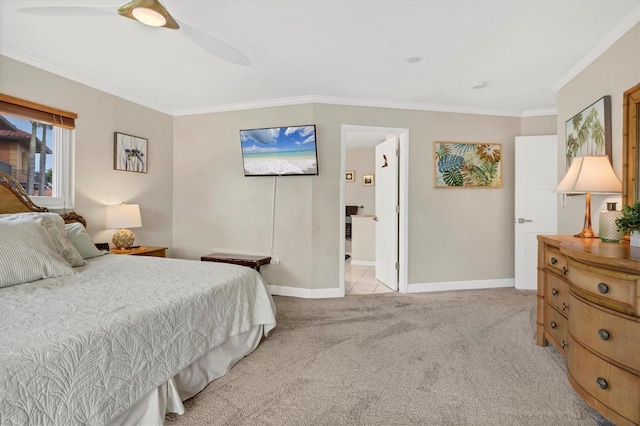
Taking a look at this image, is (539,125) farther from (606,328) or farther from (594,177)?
(606,328)

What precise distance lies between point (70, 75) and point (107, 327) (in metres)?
2.98

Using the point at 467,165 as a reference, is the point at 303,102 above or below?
above

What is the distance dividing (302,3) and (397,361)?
251 centimetres

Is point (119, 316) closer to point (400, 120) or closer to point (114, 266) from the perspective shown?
point (114, 266)

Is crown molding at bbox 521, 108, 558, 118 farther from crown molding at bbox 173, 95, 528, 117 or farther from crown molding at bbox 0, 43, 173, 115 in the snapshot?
crown molding at bbox 0, 43, 173, 115

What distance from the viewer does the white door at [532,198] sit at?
3.99m

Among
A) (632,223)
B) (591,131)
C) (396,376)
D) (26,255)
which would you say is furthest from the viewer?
(591,131)

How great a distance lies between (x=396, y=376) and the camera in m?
2.02

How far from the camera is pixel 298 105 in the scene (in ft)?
12.5

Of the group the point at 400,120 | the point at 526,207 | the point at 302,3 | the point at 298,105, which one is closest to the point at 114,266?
the point at 302,3

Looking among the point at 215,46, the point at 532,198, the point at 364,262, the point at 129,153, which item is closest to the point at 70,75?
the point at 129,153

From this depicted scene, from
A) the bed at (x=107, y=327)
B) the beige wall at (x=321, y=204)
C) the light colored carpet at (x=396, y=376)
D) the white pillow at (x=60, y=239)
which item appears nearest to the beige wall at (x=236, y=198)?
the beige wall at (x=321, y=204)

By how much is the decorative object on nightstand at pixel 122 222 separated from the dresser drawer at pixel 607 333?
3.83m

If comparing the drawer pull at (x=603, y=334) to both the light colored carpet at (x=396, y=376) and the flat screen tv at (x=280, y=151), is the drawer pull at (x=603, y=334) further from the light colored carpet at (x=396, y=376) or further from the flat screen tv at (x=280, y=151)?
the flat screen tv at (x=280, y=151)
